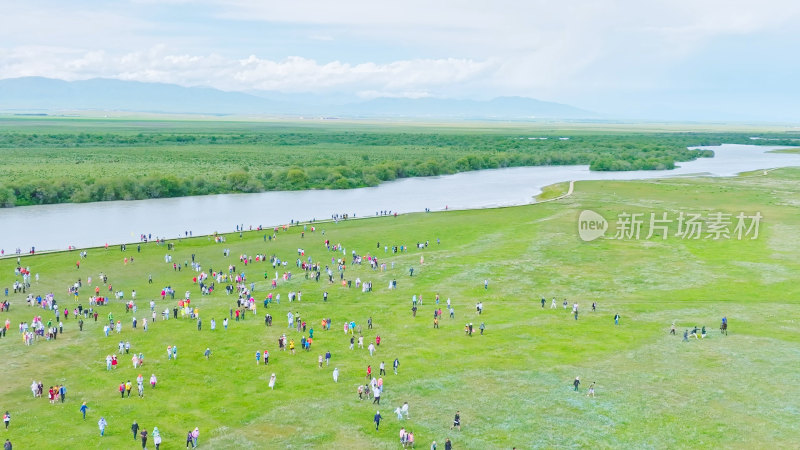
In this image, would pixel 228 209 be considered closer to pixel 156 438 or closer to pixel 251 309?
pixel 251 309

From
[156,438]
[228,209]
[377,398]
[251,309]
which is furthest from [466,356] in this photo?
[228,209]

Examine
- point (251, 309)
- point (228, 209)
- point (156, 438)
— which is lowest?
point (156, 438)

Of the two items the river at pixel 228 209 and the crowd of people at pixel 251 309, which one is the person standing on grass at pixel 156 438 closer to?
the crowd of people at pixel 251 309

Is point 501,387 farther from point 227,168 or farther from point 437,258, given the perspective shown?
point 227,168

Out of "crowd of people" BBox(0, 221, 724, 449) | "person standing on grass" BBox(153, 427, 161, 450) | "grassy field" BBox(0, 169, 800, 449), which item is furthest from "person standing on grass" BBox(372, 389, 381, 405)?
"person standing on grass" BBox(153, 427, 161, 450)

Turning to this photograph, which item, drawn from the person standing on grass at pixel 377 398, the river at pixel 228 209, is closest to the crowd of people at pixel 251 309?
the person standing on grass at pixel 377 398

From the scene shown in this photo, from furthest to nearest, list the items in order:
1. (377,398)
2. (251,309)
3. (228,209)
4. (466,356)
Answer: (228,209), (251,309), (466,356), (377,398)

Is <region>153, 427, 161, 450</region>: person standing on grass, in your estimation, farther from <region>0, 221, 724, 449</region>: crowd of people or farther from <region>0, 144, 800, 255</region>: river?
<region>0, 144, 800, 255</region>: river
